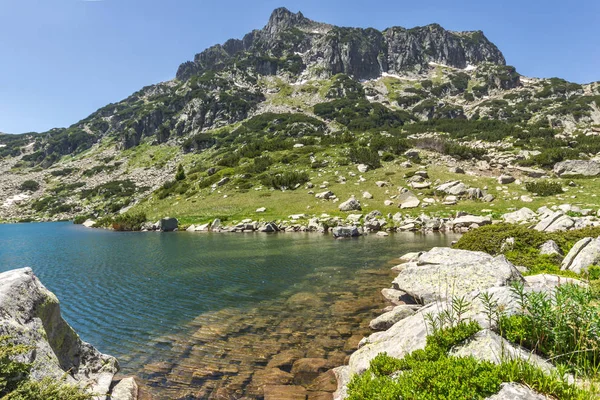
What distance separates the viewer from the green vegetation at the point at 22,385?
5.10m

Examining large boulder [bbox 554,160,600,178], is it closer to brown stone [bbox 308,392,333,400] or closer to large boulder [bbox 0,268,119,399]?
brown stone [bbox 308,392,333,400]

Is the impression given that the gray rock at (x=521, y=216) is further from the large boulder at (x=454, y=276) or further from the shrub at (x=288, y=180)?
the shrub at (x=288, y=180)

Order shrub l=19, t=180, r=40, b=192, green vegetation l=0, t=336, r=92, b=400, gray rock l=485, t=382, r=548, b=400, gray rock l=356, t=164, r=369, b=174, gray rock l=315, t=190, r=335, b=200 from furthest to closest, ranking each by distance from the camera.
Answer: shrub l=19, t=180, r=40, b=192
gray rock l=356, t=164, r=369, b=174
gray rock l=315, t=190, r=335, b=200
green vegetation l=0, t=336, r=92, b=400
gray rock l=485, t=382, r=548, b=400

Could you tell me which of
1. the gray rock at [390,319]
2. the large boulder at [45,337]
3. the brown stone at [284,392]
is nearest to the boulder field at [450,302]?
the gray rock at [390,319]

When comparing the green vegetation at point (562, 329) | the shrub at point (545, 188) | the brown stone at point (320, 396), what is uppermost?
the shrub at point (545, 188)

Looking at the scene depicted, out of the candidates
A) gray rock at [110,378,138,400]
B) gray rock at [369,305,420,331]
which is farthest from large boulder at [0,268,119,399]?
gray rock at [369,305,420,331]

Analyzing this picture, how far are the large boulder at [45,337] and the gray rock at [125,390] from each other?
236 millimetres

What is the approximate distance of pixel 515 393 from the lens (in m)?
4.52

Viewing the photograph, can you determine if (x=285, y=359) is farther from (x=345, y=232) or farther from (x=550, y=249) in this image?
(x=345, y=232)

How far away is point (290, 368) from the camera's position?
31.1 ft

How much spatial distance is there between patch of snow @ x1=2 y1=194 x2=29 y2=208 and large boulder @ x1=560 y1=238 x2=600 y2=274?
551 ft

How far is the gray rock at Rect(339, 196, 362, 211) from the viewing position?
161 ft

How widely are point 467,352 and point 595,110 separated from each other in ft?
489

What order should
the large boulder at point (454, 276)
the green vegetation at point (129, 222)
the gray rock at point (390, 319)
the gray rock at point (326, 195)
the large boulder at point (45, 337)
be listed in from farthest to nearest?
1. the green vegetation at point (129, 222)
2. the gray rock at point (326, 195)
3. the large boulder at point (454, 276)
4. the gray rock at point (390, 319)
5. the large boulder at point (45, 337)
